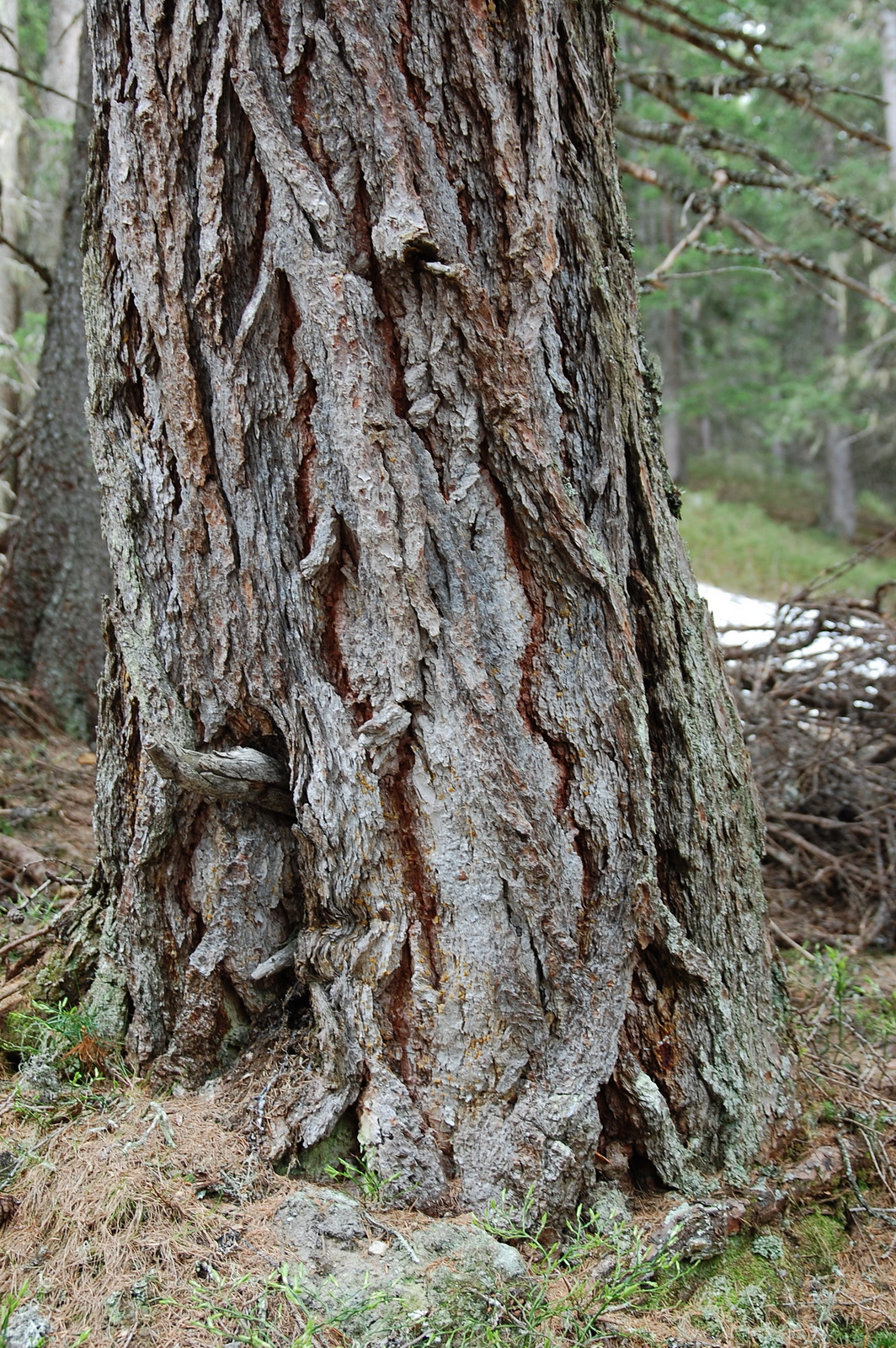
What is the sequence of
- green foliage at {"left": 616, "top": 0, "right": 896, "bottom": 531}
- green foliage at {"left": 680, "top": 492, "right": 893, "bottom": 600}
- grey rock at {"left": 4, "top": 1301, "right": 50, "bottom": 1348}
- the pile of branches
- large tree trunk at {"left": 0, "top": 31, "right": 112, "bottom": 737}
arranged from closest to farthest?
grey rock at {"left": 4, "top": 1301, "right": 50, "bottom": 1348}, the pile of branches, large tree trunk at {"left": 0, "top": 31, "right": 112, "bottom": 737}, green foliage at {"left": 616, "top": 0, "right": 896, "bottom": 531}, green foliage at {"left": 680, "top": 492, "right": 893, "bottom": 600}

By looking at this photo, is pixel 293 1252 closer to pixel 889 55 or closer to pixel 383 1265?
pixel 383 1265

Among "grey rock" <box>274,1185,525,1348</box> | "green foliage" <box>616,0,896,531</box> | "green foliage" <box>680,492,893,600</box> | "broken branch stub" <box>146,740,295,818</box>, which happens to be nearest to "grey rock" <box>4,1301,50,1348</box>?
"grey rock" <box>274,1185,525,1348</box>

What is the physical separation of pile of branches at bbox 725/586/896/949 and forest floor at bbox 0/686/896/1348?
1479 mm

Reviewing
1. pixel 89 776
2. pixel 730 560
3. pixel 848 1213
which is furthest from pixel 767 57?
pixel 848 1213

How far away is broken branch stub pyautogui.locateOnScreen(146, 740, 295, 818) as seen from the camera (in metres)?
1.93

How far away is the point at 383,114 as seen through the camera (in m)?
1.74

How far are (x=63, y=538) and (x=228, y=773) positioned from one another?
3.43m

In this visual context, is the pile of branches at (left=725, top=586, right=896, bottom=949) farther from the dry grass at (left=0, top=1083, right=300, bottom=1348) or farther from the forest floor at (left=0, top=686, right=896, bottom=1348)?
the dry grass at (left=0, top=1083, right=300, bottom=1348)

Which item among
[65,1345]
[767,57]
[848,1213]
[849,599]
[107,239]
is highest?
[767,57]

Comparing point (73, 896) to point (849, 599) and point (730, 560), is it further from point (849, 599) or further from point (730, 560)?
point (730, 560)

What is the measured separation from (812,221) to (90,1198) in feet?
65.4

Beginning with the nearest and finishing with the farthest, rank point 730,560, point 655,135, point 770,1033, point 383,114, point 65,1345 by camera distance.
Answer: point 65,1345
point 383,114
point 770,1033
point 655,135
point 730,560

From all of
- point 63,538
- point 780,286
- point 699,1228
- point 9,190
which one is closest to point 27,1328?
point 699,1228

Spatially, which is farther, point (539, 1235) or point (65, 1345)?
point (539, 1235)
